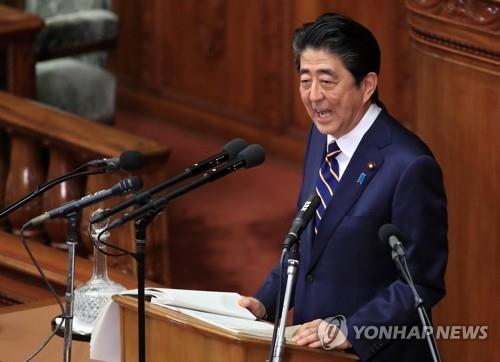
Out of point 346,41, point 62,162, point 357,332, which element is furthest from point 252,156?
point 62,162

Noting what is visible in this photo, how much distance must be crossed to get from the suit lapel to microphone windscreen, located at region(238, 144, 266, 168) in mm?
325

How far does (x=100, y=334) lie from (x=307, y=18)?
4.36 meters

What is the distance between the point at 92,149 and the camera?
4.50 meters

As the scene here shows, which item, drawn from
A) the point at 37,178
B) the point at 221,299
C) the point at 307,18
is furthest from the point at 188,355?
the point at 307,18

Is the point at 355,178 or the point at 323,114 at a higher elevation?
the point at 323,114

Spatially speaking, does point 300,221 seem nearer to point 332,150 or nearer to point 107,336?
point 332,150

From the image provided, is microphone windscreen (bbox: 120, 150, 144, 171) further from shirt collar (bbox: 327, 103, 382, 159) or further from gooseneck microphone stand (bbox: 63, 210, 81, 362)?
shirt collar (bbox: 327, 103, 382, 159)

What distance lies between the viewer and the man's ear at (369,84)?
3109 mm

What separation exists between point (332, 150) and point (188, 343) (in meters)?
0.64

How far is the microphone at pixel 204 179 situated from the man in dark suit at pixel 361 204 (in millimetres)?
286

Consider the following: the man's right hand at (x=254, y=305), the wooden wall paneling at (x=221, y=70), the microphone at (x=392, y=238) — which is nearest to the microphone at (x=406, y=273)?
the microphone at (x=392, y=238)

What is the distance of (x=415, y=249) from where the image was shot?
301 centimetres

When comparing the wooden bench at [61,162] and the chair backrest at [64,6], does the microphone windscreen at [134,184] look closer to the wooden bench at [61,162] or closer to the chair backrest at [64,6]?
the wooden bench at [61,162]

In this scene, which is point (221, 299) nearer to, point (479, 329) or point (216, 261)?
point (479, 329)
